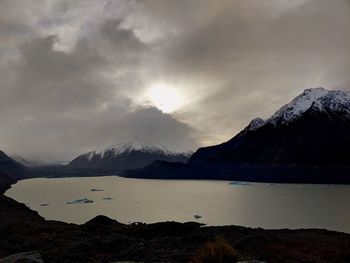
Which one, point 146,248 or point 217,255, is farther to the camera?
point 146,248

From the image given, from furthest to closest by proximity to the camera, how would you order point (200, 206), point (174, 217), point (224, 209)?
point (200, 206) < point (224, 209) < point (174, 217)

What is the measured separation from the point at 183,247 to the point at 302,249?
28.1ft

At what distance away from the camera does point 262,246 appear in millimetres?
25906

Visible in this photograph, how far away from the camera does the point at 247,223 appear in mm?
68750

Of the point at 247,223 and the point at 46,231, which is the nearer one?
the point at 46,231

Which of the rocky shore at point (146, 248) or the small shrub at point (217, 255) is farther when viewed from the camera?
the rocky shore at point (146, 248)

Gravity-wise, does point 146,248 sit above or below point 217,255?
below

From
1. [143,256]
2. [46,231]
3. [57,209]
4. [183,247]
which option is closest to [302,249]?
[183,247]

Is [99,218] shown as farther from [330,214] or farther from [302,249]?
[330,214]

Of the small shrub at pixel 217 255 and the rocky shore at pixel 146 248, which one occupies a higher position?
the small shrub at pixel 217 255

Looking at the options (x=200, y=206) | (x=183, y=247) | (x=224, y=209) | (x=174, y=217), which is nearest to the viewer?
(x=183, y=247)

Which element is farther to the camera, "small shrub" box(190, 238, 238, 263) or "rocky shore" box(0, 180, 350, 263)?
"rocky shore" box(0, 180, 350, 263)

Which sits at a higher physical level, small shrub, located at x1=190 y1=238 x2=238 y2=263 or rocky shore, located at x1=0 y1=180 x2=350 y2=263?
small shrub, located at x1=190 y1=238 x2=238 y2=263

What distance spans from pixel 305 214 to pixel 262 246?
2336 inches
